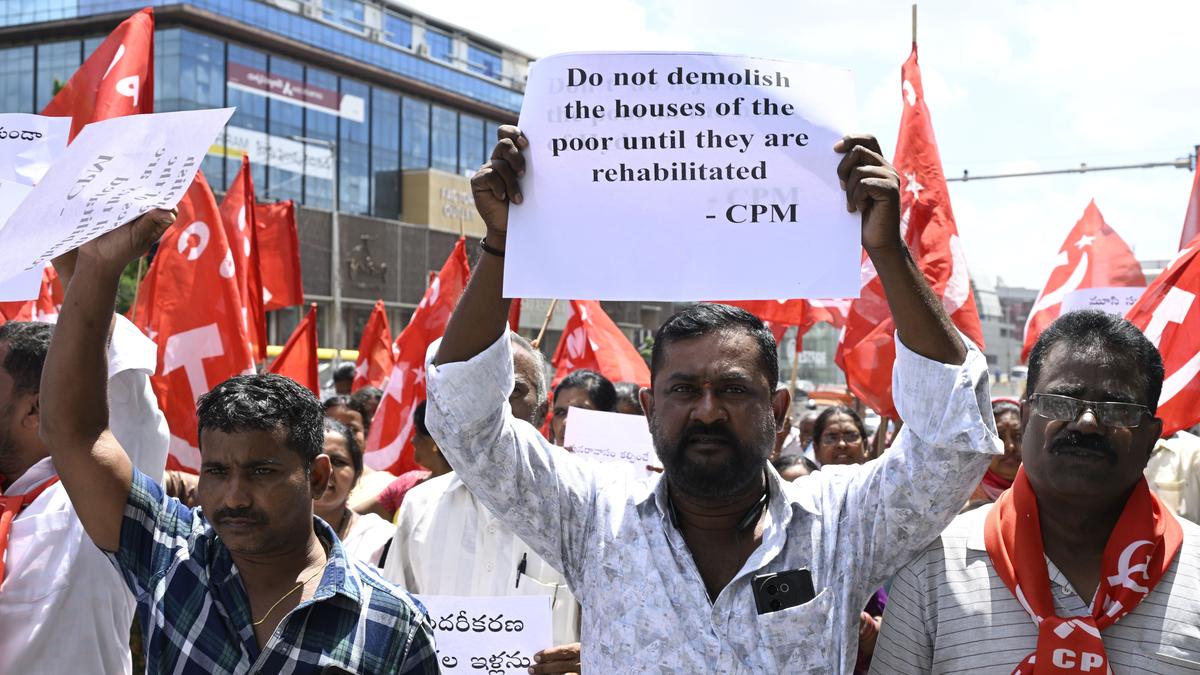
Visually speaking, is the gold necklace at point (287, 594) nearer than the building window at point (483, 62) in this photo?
Yes

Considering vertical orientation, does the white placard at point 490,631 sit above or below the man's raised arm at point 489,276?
below

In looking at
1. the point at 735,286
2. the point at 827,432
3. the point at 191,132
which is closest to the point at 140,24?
the point at 191,132

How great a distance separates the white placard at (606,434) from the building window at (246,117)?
36292mm

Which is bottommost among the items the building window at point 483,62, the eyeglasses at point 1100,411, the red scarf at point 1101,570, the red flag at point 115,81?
the red scarf at point 1101,570

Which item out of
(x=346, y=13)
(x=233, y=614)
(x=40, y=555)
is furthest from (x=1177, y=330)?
(x=346, y=13)

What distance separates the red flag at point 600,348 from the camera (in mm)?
8547

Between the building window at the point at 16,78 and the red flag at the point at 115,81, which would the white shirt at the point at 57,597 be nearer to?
the red flag at the point at 115,81

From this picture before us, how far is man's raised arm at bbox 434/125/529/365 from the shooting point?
237 cm

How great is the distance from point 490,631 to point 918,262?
12.3ft

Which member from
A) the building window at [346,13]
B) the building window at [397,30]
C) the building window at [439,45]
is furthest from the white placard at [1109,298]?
the building window at [439,45]

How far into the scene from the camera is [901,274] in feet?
7.40

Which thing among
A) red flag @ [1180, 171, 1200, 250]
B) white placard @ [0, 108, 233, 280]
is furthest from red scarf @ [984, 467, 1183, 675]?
red flag @ [1180, 171, 1200, 250]

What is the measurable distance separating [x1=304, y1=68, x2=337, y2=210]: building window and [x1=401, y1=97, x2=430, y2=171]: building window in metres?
4.02

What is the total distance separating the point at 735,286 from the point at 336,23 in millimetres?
45723
